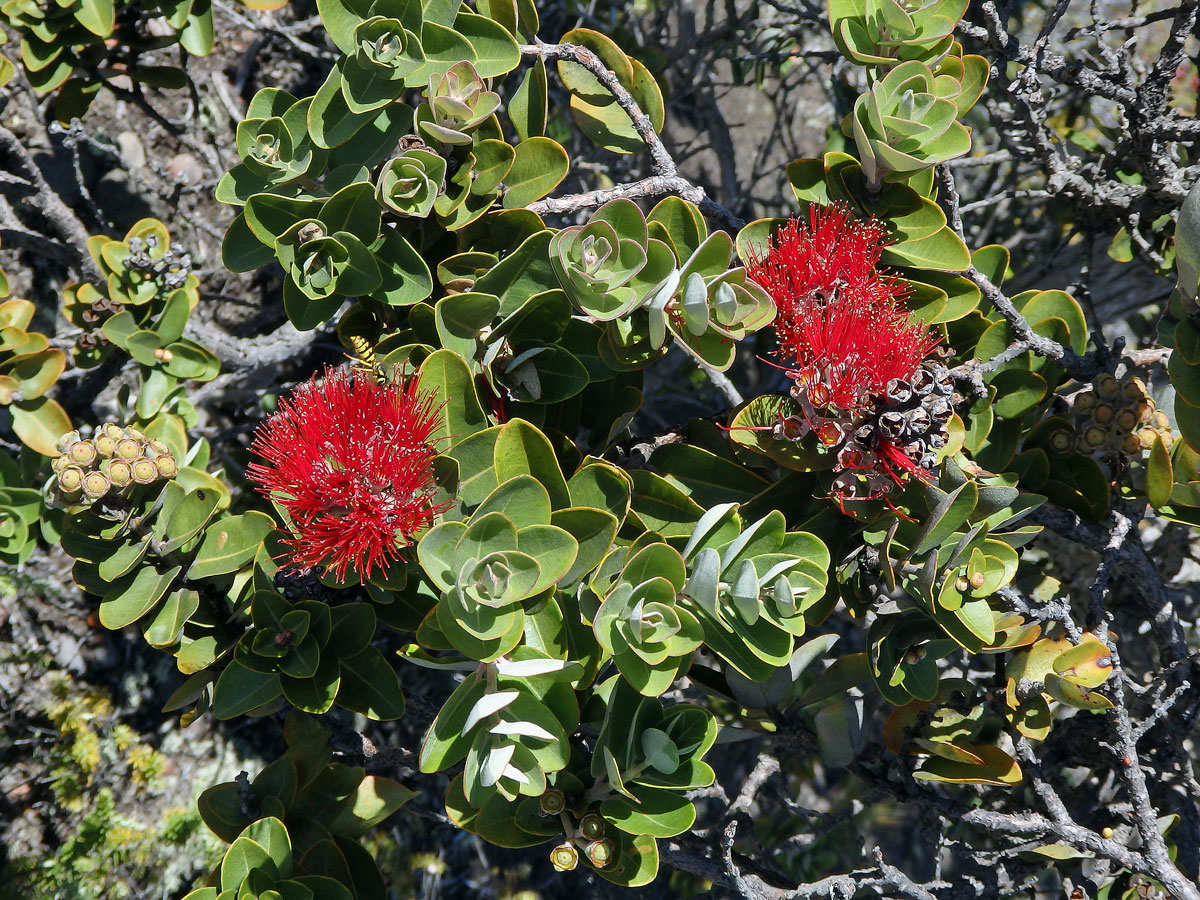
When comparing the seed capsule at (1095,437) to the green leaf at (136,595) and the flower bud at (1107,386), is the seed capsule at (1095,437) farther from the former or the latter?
the green leaf at (136,595)

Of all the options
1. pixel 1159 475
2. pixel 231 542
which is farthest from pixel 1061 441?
pixel 231 542

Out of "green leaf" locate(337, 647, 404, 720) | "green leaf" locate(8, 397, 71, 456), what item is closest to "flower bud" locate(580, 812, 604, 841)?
"green leaf" locate(337, 647, 404, 720)

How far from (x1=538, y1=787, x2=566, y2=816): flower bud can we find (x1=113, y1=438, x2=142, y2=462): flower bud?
78cm

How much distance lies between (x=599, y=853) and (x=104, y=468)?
0.89 m

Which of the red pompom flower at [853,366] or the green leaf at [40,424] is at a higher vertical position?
the red pompom flower at [853,366]

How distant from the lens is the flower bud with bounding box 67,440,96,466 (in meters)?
1.25

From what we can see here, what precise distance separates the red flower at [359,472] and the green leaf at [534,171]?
1.32 ft

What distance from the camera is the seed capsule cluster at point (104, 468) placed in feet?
4.09

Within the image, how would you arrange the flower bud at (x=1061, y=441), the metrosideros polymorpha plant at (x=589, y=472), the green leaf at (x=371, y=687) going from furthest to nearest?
the flower bud at (x=1061, y=441), the green leaf at (x=371, y=687), the metrosideros polymorpha plant at (x=589, y=472)

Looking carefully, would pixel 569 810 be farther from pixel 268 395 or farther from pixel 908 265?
pixel 268 395

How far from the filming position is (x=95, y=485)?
4.09 ft

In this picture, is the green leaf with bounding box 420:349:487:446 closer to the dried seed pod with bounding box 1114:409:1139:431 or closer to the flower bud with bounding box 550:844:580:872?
the flower bud with bounding box 550:844:580:872

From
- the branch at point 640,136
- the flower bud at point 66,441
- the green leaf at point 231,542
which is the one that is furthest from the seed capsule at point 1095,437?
the flower bud at point 66,441

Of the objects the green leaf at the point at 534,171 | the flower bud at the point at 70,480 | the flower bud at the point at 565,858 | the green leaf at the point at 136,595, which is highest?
the green leaf at the point at 534,171
